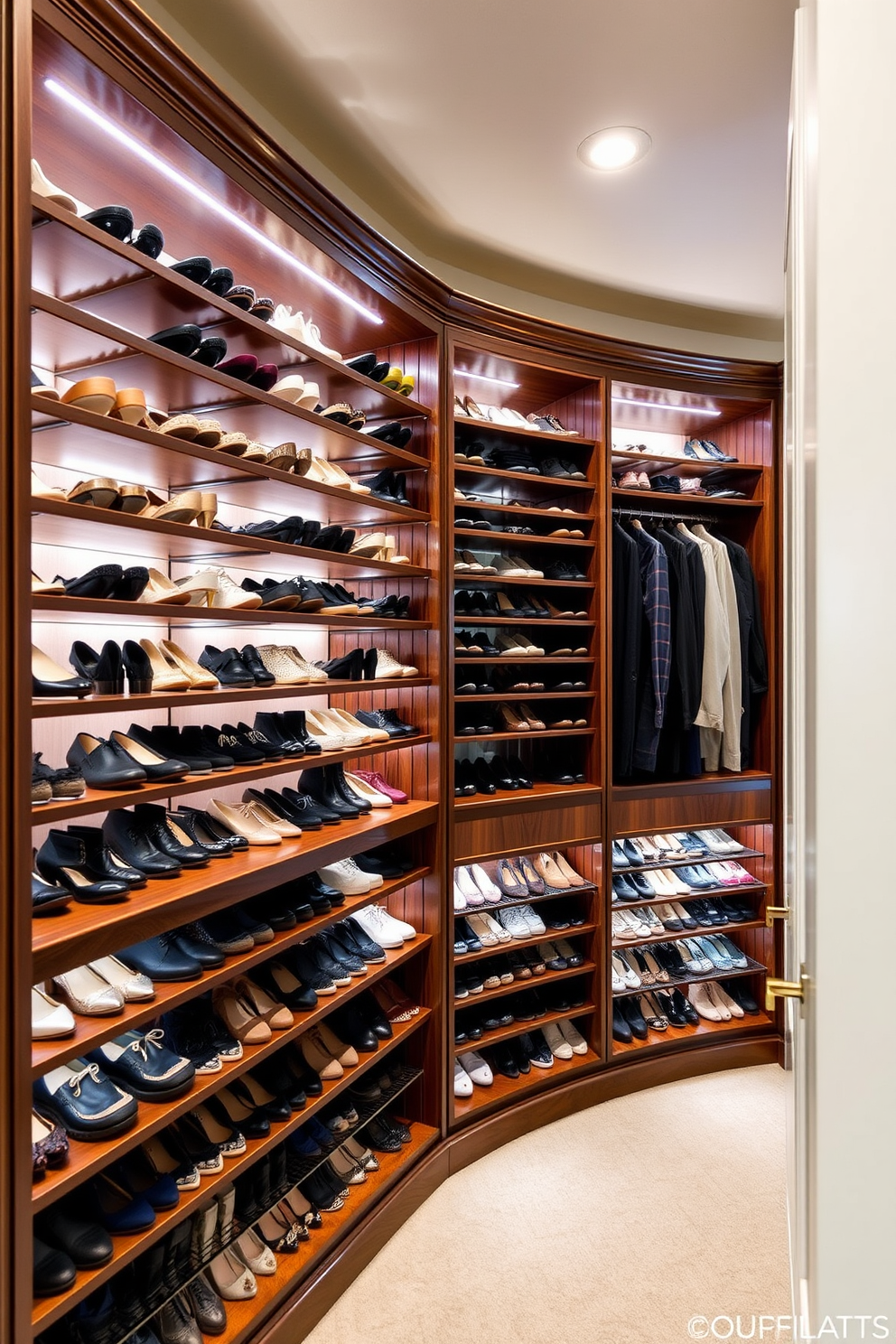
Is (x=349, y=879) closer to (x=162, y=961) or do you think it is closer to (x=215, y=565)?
(x=162, y=961)

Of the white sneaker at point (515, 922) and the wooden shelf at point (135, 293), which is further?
the white sneaker at point (515, 922)

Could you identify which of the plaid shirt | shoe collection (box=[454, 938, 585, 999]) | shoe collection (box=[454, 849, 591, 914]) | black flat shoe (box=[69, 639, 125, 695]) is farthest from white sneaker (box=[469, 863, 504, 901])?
black flat shoe (box=[69, 639, 125, 695])

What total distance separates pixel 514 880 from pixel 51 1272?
1.88 metres

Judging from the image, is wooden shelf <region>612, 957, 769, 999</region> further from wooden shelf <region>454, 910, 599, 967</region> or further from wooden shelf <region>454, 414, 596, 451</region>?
wooden shelf <region>454, 414, 596, 451</region>

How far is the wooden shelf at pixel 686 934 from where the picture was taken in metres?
3.01

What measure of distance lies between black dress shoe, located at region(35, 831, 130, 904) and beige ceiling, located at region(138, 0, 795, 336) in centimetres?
179

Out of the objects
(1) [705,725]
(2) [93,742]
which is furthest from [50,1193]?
(1) [705,725]

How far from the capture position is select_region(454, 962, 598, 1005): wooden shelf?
259 centimetres

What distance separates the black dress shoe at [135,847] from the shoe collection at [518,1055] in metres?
1.52

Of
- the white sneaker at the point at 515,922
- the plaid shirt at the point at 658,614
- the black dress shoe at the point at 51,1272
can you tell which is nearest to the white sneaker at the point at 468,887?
the white sneaker at the point at 515,922

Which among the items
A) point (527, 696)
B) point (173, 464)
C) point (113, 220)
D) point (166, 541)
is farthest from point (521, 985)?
point (113, 220)

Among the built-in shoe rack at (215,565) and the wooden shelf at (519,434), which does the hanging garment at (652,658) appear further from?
the built-in shoe rack at (215,565)

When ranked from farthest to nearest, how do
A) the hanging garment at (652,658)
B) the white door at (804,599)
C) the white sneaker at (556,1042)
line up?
the hanging garment at (652,658) → the white sneaker at (556,1042) → the white door at (804,599)

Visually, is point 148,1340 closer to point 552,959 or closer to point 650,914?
point 552,959
